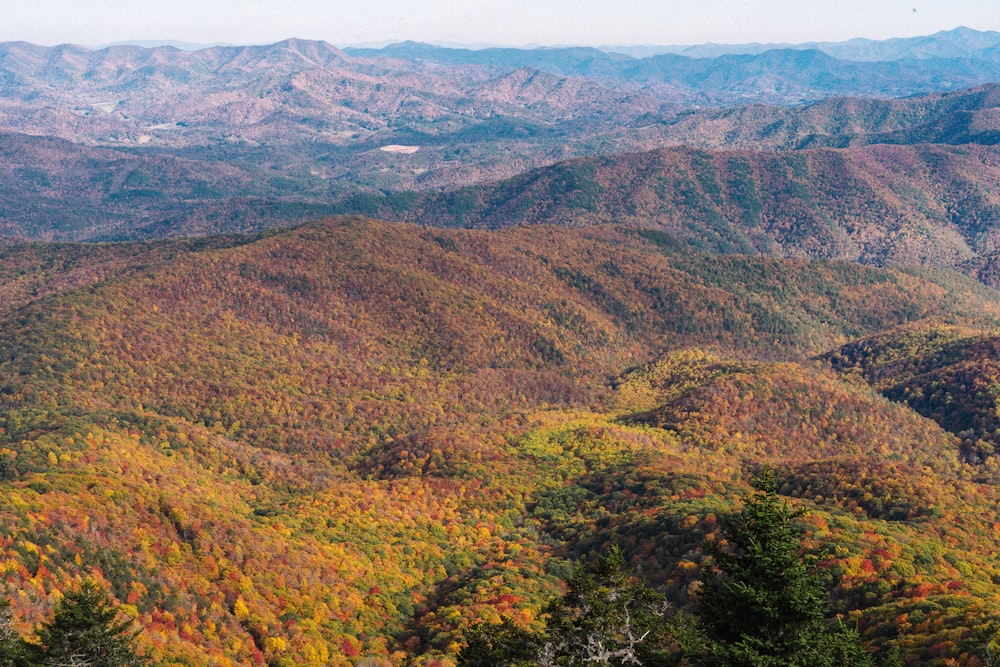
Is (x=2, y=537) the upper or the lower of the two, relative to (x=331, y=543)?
upper

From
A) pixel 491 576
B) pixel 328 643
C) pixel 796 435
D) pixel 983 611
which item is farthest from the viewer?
pixel 796 435

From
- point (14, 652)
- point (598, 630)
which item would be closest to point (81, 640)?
point (14, 652)

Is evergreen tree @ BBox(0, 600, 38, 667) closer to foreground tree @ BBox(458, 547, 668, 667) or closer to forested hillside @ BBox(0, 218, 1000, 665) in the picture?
foreground tree @ BBox(458, 547, 668, 667)

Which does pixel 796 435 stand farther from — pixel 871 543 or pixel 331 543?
pixel 331 543

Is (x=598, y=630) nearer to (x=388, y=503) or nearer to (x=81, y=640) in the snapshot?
(x=81, y=640)

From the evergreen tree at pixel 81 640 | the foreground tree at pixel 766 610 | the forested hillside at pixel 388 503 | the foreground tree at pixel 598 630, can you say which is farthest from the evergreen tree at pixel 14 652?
the foreground tree at pixel 766 610

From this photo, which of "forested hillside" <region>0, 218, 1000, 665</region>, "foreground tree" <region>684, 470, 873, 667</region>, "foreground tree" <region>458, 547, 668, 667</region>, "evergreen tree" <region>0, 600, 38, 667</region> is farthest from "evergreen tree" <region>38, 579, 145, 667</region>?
"foreground tree" <region>684, 470, 873, 667</region>

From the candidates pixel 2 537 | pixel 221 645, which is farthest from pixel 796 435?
pixel 2 537

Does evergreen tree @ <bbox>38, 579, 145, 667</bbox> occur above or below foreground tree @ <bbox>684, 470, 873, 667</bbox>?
below
